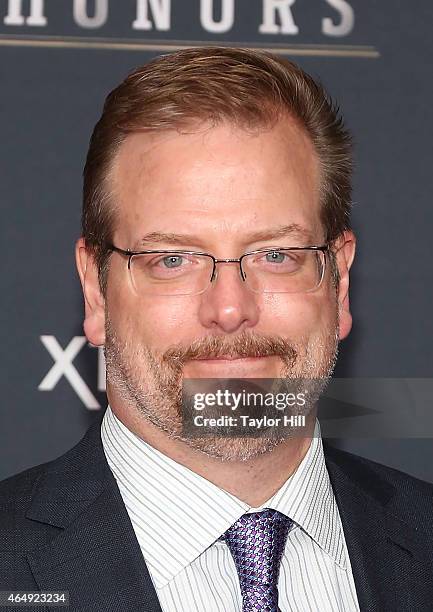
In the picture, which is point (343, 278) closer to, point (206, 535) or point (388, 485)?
point (388, 485)

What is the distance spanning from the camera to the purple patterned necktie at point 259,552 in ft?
6.44

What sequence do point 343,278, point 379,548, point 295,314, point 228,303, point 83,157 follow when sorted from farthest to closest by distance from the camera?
point 83,157, point 343,278, point 379,548, point 295,314, point 228,303

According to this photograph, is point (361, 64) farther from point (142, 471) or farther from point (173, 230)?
point (142, 471)

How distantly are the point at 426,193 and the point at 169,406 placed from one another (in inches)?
53.2

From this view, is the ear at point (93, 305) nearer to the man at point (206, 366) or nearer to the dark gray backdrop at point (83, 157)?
the man at point (206, 366)

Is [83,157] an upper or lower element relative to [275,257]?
upper

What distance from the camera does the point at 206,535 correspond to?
6.64 ft

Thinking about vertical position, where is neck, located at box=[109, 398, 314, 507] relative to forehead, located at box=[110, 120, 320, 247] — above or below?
below

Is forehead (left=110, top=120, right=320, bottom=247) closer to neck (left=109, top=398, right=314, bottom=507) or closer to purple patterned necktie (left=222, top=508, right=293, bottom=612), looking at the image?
neck (left=109, top=398, right=314, bottom=507)

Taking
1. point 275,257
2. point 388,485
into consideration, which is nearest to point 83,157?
point 275,257

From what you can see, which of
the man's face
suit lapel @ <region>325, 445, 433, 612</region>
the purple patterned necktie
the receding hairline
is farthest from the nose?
suit lapel @ <region>325, 445, 433, 612</region>

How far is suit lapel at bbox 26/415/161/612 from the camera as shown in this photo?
191 centimetres

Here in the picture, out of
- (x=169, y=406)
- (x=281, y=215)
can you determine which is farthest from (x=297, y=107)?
(x=169, y=406)

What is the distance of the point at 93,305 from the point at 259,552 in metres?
0.59
